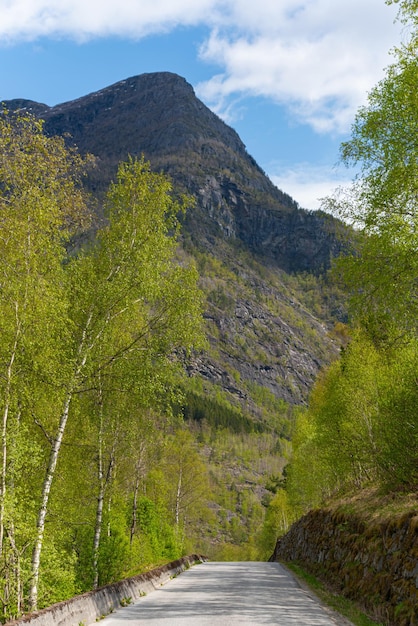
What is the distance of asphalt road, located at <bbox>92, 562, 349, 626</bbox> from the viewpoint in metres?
11.2

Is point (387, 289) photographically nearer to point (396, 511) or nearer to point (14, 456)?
point (396, 511)

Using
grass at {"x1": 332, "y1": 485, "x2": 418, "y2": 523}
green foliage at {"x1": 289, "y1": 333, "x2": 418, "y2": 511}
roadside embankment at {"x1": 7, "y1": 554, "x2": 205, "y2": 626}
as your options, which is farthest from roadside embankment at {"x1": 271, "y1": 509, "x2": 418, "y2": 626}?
roadside embankment at {"x1": 7, "y1": 554, "x2": 205, "y2": 626}

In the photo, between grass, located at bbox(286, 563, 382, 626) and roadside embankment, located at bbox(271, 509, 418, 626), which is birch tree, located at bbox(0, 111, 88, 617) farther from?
roadside embankment, located at bbox(271, 509, 418, 626)

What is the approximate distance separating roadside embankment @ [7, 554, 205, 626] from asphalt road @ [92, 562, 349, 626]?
0.98 ft

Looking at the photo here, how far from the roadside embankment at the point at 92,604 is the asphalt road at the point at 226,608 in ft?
0.98

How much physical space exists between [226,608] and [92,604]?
357cm

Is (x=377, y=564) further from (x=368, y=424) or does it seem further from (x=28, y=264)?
(x=28, y=264)

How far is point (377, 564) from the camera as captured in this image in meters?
14.3

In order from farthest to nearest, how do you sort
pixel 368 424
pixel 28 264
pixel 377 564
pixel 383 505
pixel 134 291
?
1. pixel 368 424
2. pixel 383 505
3. pixel 134 291
4. pixel 377 564
5. pixel 28 264

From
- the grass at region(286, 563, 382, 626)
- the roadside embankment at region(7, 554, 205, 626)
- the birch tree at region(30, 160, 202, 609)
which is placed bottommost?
the grass at region(286, 563, 382, 626)

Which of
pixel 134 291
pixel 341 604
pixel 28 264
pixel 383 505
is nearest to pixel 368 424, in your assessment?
pixel 383 505

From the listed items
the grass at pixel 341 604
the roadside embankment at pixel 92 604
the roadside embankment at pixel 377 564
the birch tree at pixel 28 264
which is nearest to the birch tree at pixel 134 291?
the birch tree at pixel 28 264

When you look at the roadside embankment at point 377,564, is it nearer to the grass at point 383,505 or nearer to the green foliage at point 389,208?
the grass at point 383,505

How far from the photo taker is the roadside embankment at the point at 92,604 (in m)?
8.88
